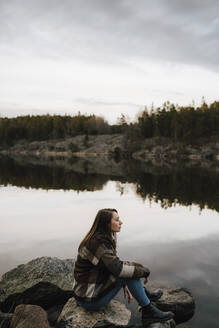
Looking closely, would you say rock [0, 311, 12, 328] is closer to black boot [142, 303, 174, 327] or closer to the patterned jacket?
the patterned jacket

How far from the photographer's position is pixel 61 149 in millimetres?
134750

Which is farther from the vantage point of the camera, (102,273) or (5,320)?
(5,320)

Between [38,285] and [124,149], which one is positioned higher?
[124,149]

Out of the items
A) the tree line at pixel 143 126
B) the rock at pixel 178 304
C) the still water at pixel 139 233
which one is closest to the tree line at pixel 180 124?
the tree line at pixel 143 126

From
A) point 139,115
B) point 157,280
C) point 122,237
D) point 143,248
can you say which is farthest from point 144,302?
point 139,115

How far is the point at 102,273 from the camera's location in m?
5.89

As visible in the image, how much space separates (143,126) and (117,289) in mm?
109701

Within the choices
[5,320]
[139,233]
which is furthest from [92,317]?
[139,233]

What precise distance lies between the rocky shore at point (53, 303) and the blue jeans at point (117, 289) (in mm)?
140

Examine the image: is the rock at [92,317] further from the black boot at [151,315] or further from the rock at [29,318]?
the rock at [29,318]

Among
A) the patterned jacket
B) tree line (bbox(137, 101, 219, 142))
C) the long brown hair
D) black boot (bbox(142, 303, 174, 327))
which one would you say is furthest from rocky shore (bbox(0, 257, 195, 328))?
tree line (bbox(137, 101, 219, 142))

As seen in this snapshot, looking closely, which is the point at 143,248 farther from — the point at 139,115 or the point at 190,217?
the point at 139,115

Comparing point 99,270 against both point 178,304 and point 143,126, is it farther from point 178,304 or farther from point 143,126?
point 143,126

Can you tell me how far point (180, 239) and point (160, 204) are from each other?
25.0ft
